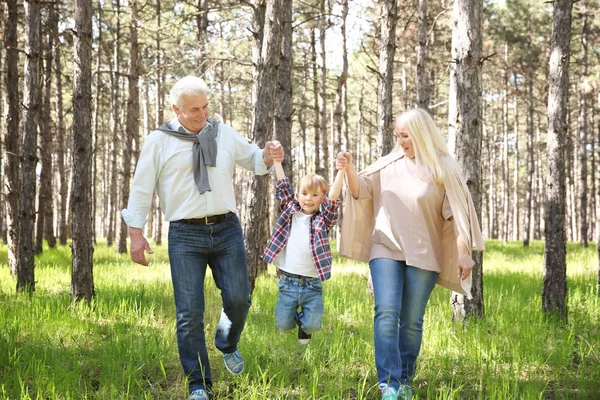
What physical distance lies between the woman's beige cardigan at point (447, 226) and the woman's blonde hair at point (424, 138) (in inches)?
2.4

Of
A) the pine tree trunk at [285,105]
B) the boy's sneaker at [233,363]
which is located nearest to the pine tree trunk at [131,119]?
the pine tree trunk at [285,105]

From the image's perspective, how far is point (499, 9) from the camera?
2500 cm

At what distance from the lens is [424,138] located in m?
3.90

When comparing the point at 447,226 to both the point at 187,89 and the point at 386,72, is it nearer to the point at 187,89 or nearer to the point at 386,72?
the point at 187,89

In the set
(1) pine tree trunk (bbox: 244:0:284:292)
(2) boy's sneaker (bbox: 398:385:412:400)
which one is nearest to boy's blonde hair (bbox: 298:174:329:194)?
(2) boy's sneaker (bbox: 398:385:412:400)

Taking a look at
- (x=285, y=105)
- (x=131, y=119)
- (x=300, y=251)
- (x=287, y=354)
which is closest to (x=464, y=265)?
(x=300, y=251)

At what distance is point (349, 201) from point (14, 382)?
2693 millimetres

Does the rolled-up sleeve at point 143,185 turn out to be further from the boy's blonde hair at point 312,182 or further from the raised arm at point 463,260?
the raised arm at point 463,260

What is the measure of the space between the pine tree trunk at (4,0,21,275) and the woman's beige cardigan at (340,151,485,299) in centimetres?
712

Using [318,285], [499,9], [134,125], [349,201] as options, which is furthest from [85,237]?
[499,9]

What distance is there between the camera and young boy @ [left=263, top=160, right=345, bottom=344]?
459 cm

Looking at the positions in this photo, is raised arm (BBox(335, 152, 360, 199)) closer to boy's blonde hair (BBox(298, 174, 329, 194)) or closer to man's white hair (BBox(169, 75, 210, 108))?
boy's blonde hair (BBox(298, 174, 329, 194))

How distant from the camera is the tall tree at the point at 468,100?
238 inches

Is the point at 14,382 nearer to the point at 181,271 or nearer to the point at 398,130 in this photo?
the point at 181,271
